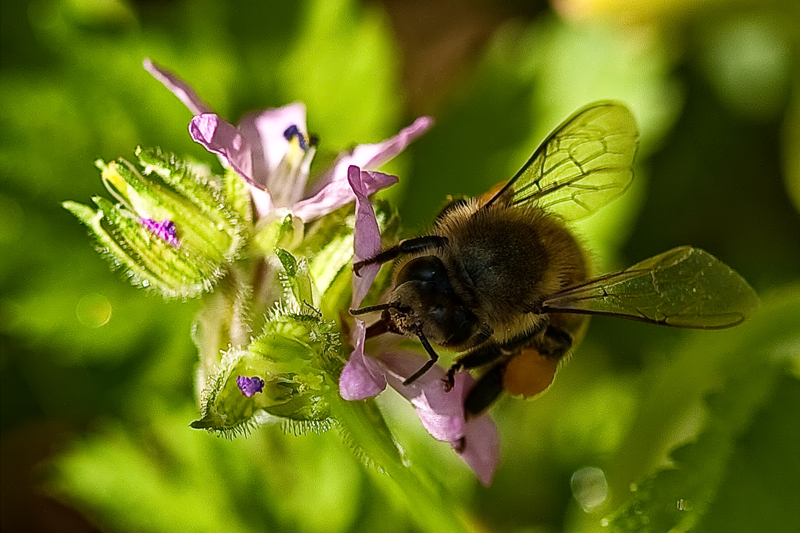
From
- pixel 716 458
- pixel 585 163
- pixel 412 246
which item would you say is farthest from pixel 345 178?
pixel 716 458

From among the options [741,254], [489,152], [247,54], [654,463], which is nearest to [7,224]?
[247,54]

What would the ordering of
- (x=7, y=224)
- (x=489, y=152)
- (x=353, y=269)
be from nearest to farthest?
(x=353, y=269) < (x=7, y=224) < (x=489, y=152)

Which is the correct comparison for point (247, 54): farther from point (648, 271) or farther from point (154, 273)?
point (648, 271)

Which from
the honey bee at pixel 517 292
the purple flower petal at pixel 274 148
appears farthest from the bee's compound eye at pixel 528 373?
the purple flower petal at pixel 274 148

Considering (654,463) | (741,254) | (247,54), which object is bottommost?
(741,254)

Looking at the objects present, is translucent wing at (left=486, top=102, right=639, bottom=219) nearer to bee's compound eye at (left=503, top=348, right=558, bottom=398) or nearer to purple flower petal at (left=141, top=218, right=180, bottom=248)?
bee's compound eye at (left=503, top=348, right=558, bottom=398)

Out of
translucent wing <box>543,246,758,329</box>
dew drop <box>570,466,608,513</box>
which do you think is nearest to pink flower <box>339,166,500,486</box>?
translucent wing <box>543,246,758,329</box>
